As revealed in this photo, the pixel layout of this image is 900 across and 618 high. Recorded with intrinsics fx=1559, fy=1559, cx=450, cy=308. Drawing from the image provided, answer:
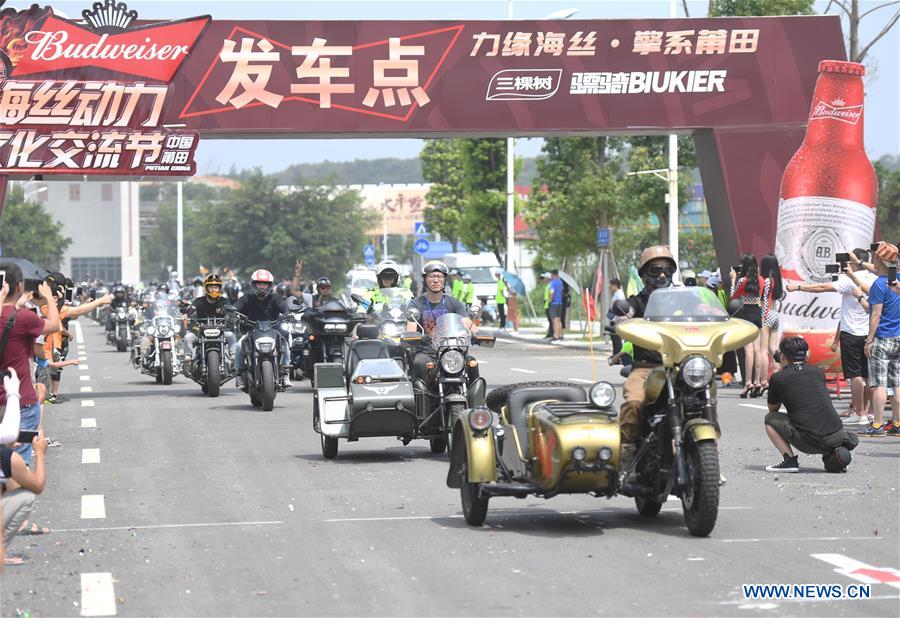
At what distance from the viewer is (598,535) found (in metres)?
9.67

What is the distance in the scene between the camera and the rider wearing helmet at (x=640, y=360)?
9.95 meters

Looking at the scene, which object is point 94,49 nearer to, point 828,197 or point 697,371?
point 828,197

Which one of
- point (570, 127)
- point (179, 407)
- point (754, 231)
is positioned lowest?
point (179, 407)

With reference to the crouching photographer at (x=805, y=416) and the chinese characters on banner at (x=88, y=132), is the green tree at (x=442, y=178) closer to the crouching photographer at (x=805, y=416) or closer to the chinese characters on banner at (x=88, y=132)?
the chinese characters on banner at (x=88, y=132)

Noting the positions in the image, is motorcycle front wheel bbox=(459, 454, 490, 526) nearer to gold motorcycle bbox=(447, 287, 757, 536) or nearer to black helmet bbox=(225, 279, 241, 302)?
gold motorcycle bbox=(447, 287, 757, 536)

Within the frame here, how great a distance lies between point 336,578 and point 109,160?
1605 centimetres

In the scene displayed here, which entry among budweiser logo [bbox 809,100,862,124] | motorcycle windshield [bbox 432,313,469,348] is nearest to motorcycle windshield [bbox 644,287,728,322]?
motorcycle windshield [bbox 432,313,469,348]

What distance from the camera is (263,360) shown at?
2002cm

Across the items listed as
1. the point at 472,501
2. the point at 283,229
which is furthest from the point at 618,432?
the point at 283,229

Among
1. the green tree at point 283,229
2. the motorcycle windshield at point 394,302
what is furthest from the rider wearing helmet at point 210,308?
the green tree at point 283,229

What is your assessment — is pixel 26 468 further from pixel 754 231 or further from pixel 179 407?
pixel 754 231

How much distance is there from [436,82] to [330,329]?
5.31 meters

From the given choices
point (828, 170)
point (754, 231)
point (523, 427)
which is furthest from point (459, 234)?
point (523, 427)

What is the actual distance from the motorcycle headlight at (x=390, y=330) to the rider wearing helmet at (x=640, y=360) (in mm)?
4983
